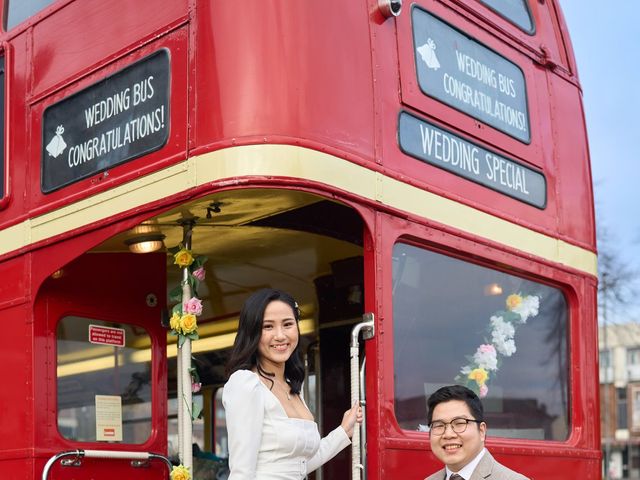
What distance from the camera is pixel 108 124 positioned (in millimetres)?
4797

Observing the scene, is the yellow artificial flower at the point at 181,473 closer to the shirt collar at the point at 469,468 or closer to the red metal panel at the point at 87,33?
the shirt collar at the point at 469,468

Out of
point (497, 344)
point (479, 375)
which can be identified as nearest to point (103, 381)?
point (479, 375)

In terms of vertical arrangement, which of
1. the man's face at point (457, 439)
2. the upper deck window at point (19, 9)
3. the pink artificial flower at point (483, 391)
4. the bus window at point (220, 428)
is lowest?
the bus window at point (220, 428)

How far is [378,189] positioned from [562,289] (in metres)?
1.72

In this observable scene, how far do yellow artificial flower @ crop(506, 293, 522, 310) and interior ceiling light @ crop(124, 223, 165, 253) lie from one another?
5.82 ft

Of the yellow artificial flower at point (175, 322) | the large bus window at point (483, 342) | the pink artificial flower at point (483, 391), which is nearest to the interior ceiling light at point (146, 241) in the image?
the yellow artificial flower at point (175, 322)

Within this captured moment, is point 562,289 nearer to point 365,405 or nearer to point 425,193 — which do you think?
point 425,193

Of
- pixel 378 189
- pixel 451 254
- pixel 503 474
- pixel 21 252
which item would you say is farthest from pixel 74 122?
pixel 503 474

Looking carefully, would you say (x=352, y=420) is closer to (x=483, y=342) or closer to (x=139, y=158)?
(x=483, y=342)

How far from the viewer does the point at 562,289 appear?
224 inches

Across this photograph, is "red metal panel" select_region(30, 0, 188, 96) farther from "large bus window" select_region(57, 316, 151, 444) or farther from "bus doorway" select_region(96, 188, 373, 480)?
"large bus window" select_region(57, 316, 151, 444)

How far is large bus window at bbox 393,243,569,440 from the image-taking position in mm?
4680

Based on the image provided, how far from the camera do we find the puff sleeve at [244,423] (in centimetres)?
377

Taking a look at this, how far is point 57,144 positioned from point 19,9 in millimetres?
961
